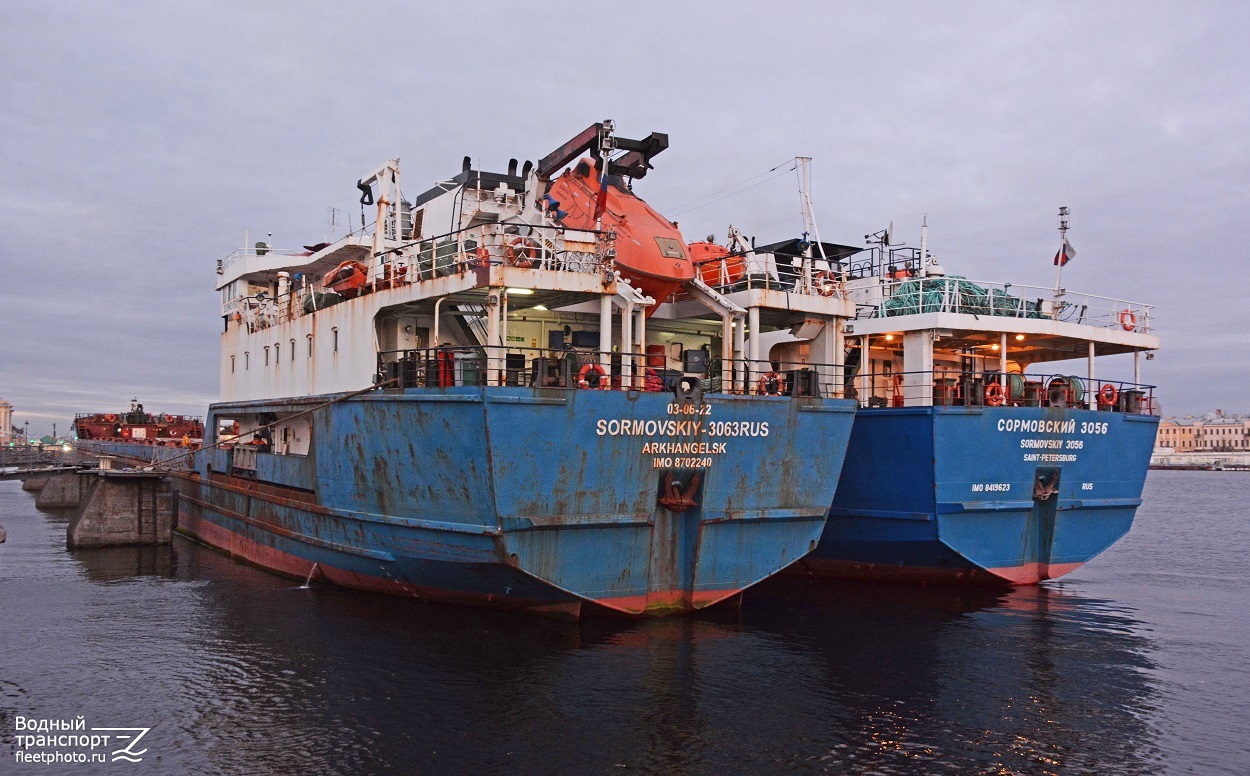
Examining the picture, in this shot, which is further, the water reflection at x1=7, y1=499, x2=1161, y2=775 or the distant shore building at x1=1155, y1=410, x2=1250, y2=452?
the distant shore building at x1=1155, y1=410, x2=1250, y2=452

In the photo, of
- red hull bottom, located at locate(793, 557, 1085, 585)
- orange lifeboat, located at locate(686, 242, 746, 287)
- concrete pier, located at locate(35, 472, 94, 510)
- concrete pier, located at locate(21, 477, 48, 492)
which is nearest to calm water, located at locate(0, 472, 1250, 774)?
red hull bottom, located at locate(793, 557, 1085, 585)

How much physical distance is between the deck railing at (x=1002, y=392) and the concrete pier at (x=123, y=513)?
20.1 metres

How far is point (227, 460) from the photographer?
80.2ft

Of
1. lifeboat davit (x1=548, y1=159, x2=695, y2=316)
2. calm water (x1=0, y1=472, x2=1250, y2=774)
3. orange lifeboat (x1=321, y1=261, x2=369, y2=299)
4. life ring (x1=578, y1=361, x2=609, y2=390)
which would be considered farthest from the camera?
orange lifeboat (x1=321, y1=261, x2=369, y2=299)

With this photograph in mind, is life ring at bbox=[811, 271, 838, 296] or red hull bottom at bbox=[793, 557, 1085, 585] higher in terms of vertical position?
life ring at bbox=[811, 271, 838, 296]

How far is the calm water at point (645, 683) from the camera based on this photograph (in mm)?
10031

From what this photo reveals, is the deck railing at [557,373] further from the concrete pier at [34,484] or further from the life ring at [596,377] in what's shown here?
the concrete pier at [34,484]

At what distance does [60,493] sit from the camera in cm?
4659

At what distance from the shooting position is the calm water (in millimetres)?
10031

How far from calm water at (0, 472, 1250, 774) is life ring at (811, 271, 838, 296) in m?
6.11

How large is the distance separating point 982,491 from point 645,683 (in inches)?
342

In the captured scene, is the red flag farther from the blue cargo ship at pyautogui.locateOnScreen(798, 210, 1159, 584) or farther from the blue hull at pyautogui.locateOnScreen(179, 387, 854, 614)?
the blue hull at pyautogui.locateOnScreen(179, 387, 854, 614)

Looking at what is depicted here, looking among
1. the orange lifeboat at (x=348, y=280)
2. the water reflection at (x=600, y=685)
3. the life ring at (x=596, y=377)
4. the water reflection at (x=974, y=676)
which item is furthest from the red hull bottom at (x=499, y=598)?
the orange lifeboat at (x=348, y=280)

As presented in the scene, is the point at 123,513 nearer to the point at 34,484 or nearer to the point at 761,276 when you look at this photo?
the point at 761,276
